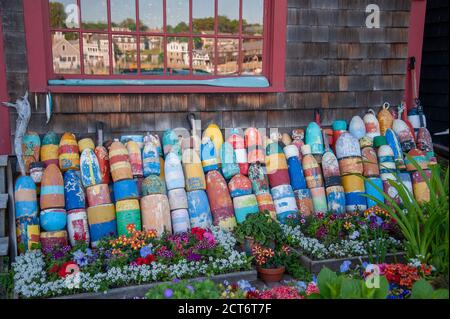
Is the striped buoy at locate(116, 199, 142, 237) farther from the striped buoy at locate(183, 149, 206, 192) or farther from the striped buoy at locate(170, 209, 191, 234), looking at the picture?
the striped buoy at locate(183, 149, 206, 192)

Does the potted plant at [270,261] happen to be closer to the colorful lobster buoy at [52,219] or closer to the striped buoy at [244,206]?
the striped buoy at [244,206]

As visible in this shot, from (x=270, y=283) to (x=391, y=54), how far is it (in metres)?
2.90

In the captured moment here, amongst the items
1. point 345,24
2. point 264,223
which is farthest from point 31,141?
point 345,24

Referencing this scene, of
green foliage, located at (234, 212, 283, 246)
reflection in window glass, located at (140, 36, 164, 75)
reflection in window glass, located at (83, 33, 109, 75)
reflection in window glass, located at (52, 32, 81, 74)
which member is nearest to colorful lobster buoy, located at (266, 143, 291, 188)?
green foliage, located at (234, 212, 283, 246)

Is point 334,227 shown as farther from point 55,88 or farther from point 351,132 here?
point 55,88

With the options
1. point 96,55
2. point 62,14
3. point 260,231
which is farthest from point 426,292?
point 96,55

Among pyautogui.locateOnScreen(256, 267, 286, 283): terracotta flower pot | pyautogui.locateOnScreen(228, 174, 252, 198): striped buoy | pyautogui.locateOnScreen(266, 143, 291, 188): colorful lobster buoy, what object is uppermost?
pyautogui.locateOnScreen(266, 143, 291, 188): colorful lobster buoy

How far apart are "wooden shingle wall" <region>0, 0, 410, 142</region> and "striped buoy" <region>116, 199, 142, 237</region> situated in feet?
2.45

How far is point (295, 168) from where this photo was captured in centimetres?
423

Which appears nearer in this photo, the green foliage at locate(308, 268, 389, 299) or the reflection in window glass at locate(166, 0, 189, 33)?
the green foliage at locate(308, 268, 389, 299)

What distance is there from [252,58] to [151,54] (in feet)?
5.88

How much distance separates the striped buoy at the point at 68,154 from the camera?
12.4 ft

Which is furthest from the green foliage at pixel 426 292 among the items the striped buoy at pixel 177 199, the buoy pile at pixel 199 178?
the striped buoy at pixel 177 199

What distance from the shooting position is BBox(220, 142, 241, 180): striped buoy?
407 centimetres
